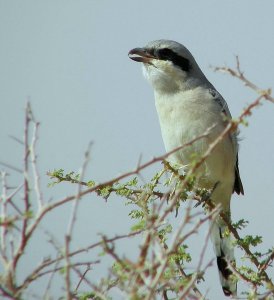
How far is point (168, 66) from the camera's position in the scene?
16.4ft

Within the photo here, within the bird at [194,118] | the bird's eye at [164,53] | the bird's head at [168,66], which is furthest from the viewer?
the bird's eye at [164,53]

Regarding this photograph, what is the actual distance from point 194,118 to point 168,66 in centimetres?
65

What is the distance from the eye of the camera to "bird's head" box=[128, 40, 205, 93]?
4883 millimetres

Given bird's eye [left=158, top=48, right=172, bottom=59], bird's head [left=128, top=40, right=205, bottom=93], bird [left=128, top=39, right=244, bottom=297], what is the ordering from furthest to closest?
1. bird's eye [left=158, top=48, right=172, bottom=59]
2. bird's head [left=128, top=40, right=205, bottom=93]
3. bird [left=128, top=39, right=244, bottom=297]

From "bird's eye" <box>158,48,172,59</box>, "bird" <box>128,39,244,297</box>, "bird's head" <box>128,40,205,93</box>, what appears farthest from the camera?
"bird's eye" <box>158,48,172,59</box>

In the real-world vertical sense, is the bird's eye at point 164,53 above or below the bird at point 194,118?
above

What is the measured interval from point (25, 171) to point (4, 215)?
0.61 ft

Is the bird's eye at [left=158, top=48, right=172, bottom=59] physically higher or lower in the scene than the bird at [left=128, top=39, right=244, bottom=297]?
higher

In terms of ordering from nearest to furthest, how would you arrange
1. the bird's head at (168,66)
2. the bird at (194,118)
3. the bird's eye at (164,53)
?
the bird at (194,118) → the bird's head at (168,66) → the bird's eye at (164,53)

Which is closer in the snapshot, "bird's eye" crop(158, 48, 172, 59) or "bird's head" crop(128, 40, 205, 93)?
"bird's head" crop(128, 40, 205, 93)

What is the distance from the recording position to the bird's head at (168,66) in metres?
4.88

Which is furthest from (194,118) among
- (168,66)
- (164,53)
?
(164,53)

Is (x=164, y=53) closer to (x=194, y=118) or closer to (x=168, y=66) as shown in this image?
(x=168, y=66)

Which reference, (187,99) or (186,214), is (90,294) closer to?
(186,214)
